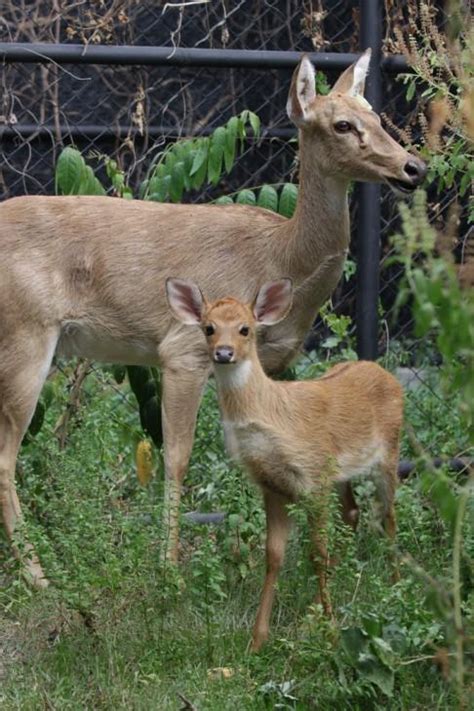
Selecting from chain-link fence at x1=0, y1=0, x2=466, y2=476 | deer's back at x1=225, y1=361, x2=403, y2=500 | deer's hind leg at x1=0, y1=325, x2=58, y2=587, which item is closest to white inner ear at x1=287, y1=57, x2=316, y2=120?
deer's back at x1=225, y1=361, x2=403, y2=500

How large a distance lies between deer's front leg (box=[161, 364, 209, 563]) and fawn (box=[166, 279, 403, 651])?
27.5 inches

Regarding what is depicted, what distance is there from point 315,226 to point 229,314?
113 centimetres

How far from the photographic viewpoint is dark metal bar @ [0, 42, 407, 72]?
23.9 ft

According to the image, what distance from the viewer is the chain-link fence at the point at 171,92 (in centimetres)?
905

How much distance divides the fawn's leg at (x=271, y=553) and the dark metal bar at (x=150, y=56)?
269 centimetres

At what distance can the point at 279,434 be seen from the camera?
217 inches

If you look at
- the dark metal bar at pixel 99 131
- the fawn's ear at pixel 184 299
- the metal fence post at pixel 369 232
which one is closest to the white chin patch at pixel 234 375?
the fawn's ear at pixel 184 299

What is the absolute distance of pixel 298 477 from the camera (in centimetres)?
547

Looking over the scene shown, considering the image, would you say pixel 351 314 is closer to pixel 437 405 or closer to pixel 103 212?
pixel 437 405

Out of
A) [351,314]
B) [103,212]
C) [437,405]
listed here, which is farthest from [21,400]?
[351,314]

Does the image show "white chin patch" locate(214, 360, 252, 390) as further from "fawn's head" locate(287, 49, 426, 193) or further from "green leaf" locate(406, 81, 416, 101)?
"green leaf" locate(406, 81, 416, 101)

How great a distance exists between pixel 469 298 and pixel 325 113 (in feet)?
10.7

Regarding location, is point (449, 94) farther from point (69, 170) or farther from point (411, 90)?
point (69, 170)

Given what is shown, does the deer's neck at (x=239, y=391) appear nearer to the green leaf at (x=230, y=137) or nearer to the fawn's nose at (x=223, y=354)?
the fawn's nose at (x=223, y=354)
